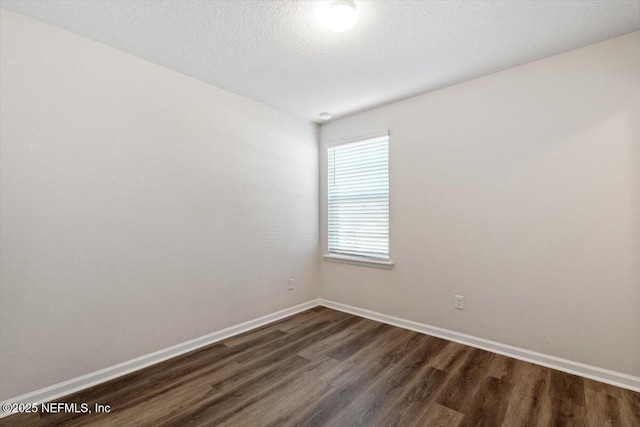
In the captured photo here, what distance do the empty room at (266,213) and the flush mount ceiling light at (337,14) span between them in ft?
0.05

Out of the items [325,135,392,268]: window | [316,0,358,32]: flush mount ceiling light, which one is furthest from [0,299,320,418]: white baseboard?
[316,0,358,32]: flush mount ceiling light

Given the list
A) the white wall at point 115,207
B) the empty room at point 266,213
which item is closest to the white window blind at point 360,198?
the empty room at point 266,213

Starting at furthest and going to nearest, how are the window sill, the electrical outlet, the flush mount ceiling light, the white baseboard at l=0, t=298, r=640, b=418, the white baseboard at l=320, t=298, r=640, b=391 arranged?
the window sill → the electrical outlet → the white baseboard at l=320, t=298, r=640, b=391 → the white baseboard at l=0, t=298, r=640, b=418 → the flush mount ceiling light

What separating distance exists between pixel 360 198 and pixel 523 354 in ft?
7.14

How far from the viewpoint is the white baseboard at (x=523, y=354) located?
6.91 ft

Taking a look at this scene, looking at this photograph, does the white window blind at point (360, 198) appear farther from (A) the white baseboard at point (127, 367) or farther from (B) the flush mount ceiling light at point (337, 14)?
(B) the flush mount ceiling light at point (337, 14)

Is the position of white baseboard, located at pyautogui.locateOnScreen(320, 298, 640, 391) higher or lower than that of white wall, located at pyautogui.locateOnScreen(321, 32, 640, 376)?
lower

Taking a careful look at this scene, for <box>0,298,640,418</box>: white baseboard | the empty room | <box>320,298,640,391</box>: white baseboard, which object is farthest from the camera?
<box>320,298,640,391</box>: white baseboard

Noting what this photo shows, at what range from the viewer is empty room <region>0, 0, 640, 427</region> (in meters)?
1.87

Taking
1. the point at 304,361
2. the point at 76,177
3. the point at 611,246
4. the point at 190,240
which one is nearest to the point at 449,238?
the point at 611,246

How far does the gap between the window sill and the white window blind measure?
6cm

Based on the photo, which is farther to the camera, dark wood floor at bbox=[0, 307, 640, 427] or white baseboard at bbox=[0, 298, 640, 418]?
white baseboard at bbox=[0, 298, 640, 418]

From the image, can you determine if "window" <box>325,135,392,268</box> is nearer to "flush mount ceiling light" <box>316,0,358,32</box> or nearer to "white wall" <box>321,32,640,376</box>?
"white wall" <box>321,32,640,376</box>

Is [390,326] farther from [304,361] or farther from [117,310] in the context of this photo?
[117,310]
